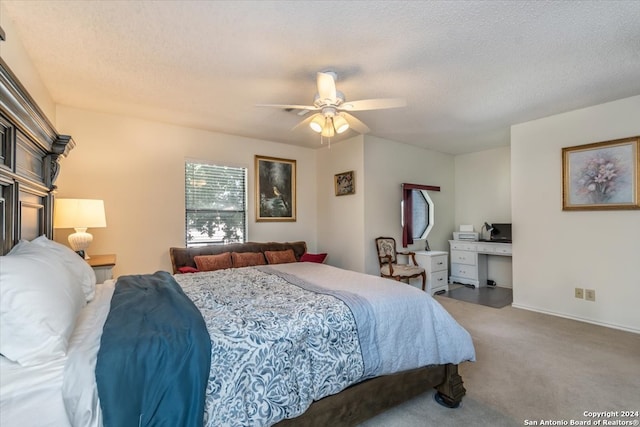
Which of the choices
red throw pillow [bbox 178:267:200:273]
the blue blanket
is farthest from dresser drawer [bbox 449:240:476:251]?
the blue blanket

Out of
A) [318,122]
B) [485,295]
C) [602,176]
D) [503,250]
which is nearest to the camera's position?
[318,122]

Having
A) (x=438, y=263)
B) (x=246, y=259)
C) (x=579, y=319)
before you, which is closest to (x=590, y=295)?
(x=579, y=319)

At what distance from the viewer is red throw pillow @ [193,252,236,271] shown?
3867 millimetres

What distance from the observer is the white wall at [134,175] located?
3535 millimetres

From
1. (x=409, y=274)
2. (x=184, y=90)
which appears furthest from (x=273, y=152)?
(x=409, y=274)

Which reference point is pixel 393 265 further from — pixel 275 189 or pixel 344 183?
pixel 275 189

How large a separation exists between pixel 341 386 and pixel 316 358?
22 cm

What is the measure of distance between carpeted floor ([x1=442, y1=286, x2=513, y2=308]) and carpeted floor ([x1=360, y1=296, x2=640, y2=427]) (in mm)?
832

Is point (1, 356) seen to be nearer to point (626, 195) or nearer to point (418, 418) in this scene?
point (418, 418)

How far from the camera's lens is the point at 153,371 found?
1218mm

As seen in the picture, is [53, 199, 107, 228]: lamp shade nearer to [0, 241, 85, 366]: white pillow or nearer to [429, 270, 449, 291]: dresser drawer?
[0, 241, 85, 366]: white pillow

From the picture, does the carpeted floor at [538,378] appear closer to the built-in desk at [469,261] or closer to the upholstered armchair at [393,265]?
the upholstered armchair at [393,265]

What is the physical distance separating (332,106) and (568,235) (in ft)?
11.0

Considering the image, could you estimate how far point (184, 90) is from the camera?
9.87 ft
